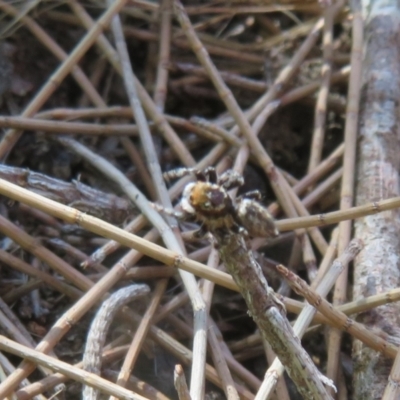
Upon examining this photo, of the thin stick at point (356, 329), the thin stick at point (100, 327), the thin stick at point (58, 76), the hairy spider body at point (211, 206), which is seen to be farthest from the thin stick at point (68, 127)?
the hairy spider body at point (211, 206)

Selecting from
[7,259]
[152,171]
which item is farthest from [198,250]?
[7,259]

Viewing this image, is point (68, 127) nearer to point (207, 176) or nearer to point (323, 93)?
point (323, 93)

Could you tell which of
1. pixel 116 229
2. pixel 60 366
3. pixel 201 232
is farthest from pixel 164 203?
pixel 201 232

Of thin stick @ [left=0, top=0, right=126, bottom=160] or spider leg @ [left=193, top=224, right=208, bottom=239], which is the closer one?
spider leg @ [left=193, top=224, right=208, bottom=239]

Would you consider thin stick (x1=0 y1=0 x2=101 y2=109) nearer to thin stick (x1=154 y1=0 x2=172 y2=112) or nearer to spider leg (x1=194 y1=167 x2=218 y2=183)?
thin stick (x1=154 y1=0 x2=172 y2=112)

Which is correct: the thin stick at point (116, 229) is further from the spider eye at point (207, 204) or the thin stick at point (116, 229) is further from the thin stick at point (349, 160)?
the spider eye at point (207, 204)

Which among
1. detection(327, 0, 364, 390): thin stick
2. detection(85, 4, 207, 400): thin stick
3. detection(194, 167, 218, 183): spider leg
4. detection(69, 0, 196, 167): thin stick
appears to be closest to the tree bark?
detection(327, 0, 364, 390): thin stick

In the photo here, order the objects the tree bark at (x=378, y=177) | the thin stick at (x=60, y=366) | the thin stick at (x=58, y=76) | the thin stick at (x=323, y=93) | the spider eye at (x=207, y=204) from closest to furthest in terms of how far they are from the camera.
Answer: the spider eye at (x=207, y=204), the thin stick at (x=60, y=366), the tree bark at (x=378, y=177), the thin stick at (x=58, y=76), the thin stick at (x=323, y=93)

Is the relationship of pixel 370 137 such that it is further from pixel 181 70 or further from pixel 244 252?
pixel 244 252
